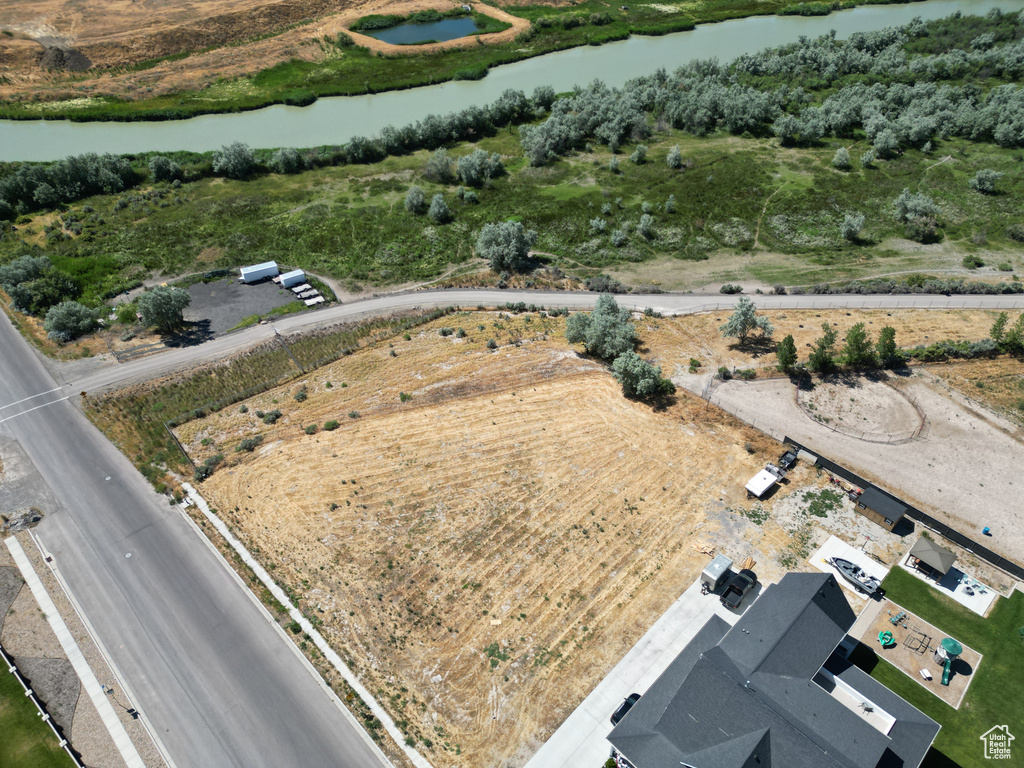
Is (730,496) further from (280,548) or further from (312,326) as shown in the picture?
(312,326)

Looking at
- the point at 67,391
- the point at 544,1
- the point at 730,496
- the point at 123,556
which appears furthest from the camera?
the point at 544,1

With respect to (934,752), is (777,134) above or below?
above

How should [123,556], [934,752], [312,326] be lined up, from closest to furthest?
[934,752], [123,556], [312,326]

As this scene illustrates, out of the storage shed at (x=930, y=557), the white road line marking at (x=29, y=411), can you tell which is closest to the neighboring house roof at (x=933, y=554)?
the storage shed at (x=930, y=557)

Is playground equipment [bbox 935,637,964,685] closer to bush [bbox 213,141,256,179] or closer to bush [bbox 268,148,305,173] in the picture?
bush [bbox 268,148,305,173]

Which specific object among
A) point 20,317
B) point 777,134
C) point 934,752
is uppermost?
point 777,134

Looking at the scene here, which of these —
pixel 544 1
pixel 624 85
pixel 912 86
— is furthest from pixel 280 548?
pixel 544 1

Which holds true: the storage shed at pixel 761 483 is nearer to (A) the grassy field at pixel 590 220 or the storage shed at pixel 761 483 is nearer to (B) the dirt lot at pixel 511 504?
(B) the dirt lot at pixel 511 504

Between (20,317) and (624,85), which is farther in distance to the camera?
(624,85)
